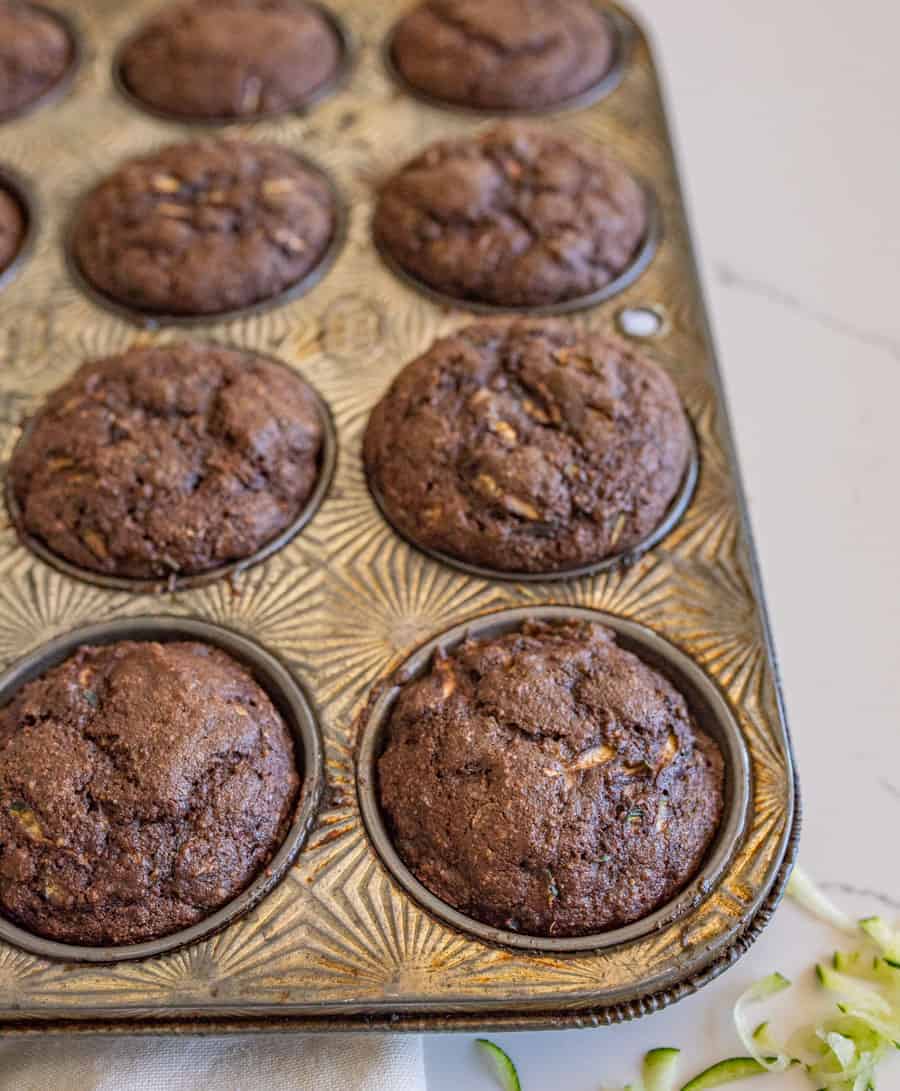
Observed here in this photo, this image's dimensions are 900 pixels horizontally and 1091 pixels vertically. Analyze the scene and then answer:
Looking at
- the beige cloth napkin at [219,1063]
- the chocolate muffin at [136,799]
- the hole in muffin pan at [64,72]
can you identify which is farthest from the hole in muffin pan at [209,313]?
the beige cloth napkin at [219,1063]

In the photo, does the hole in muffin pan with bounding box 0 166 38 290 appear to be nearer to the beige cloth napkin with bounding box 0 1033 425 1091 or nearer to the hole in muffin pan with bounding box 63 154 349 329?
the hole in muffin pan with bounding box 63 154 349 329

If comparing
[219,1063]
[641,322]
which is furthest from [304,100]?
[219,1063]

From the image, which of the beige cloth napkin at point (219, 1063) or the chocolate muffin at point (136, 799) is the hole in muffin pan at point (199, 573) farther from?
the beige cloth napkin at point (219, 1063)

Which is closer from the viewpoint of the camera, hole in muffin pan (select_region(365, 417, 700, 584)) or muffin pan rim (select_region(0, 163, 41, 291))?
hole in muffin pan (select_region(365, 417, 700, 584))

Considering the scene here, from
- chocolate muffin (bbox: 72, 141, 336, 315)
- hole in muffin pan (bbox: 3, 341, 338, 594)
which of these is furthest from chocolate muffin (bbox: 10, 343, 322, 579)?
chocolate muffin (bbox: 72, 141, 336, 315)

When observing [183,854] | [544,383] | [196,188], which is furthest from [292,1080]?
[196,188]

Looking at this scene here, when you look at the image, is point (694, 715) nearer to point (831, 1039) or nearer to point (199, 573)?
point (831, 1039)
